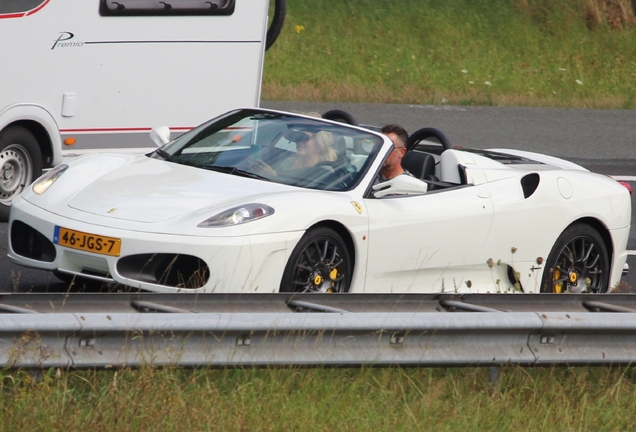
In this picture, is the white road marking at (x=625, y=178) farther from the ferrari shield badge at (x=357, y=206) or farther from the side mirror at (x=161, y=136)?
the ferrari shield badge at (x=357, y=206)

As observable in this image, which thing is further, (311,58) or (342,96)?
(311,58)

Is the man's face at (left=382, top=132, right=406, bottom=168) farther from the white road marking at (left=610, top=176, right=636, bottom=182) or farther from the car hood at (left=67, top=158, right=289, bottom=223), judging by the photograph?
the white road marking at (left=610, top=176, right=636, bottom=182)

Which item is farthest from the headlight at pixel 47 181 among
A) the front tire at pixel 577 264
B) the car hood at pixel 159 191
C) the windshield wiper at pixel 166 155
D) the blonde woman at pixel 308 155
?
the front tire at pixel 577 264

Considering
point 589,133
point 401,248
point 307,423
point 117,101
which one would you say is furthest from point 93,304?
point 589,133

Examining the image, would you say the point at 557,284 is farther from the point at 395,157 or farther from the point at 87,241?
the point at 87,241

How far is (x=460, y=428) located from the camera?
5.07 meters

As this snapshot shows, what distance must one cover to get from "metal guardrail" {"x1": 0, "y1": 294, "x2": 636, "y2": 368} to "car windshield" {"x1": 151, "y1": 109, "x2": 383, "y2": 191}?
1657mm

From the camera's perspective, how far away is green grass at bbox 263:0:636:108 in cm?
2006

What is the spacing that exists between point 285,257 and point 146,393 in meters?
1.97

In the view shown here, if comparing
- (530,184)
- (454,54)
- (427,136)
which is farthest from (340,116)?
(454,54)

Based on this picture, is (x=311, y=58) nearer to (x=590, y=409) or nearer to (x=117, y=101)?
(x=117, y=101)

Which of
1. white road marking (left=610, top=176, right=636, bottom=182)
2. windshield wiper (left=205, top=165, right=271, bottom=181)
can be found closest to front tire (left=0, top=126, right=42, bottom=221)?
windshield wiper (left=205, top=165, right=271, bottom=181)

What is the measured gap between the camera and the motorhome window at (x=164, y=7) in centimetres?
1021

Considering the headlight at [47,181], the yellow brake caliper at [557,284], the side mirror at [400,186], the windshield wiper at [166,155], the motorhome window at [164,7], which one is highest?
the motorhome window at [164,7]
